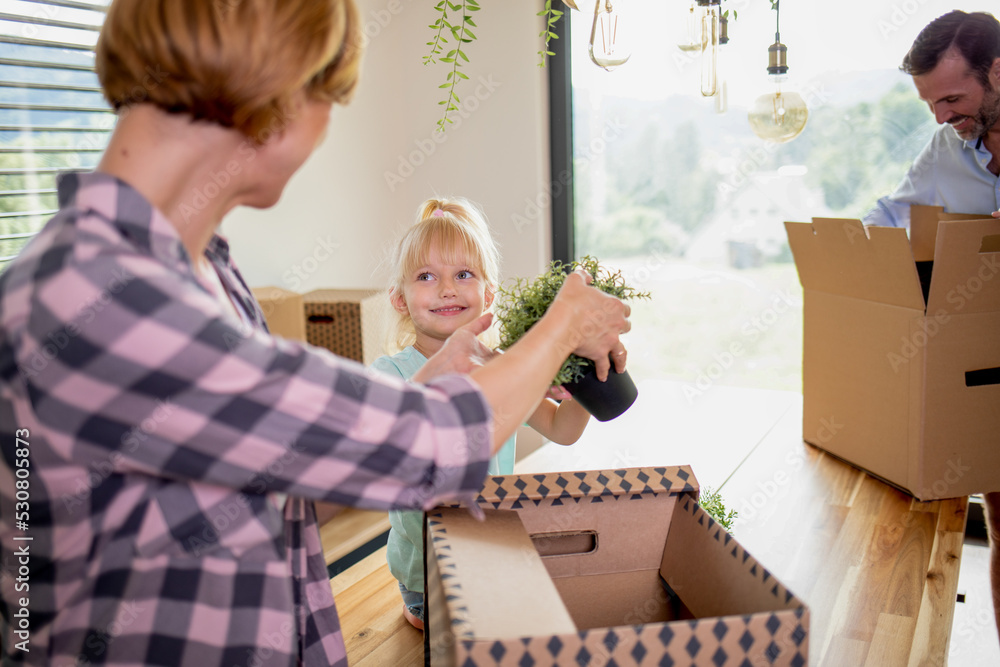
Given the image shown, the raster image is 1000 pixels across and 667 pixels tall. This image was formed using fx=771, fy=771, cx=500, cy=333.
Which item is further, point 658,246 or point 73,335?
point 658,246

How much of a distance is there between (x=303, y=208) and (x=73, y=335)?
2.18 meters

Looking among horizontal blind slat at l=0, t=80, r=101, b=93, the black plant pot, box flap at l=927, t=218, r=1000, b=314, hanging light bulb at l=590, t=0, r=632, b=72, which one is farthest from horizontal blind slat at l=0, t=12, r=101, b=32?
box flap at l=927, t=218, r=1000, b=314

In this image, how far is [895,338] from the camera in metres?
1.65

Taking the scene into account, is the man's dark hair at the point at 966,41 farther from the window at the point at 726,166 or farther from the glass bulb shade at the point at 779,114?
the window at the point at 726,166

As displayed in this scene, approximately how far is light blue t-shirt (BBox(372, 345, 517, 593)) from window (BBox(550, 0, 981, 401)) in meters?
1.20

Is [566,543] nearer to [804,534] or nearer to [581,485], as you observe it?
[581,485]

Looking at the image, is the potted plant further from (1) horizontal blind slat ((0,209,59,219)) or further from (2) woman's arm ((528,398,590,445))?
(1) horizontal blind slat ((0,209,59,219))

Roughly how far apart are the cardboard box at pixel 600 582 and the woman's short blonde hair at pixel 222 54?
44 centimetres

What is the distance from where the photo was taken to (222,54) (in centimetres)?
61

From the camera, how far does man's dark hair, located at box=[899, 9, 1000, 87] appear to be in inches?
72.7

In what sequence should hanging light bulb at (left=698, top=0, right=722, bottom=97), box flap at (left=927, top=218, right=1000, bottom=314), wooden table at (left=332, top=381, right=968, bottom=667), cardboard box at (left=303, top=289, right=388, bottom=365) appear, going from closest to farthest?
wooden table at (left=332, top=381, right=968, bottom=667) < hanging light bulb at (left=698, top=0, right=722, bottom=97) < box flap at (left=927, top=218, right=1000, bottom=314) < cardboard box at (left=303, top=289, right=388, bottom=365)

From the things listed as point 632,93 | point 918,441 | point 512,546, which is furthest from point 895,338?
point 632,93

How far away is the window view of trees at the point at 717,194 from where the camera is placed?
110 inches

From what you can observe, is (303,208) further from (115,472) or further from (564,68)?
(115,472)
